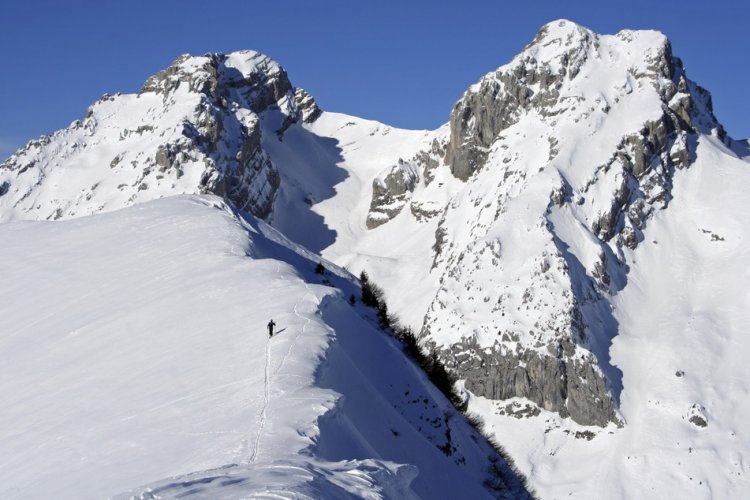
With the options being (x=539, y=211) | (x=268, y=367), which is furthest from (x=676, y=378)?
(x=268, y=367)

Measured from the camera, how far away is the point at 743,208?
128375 millimetres

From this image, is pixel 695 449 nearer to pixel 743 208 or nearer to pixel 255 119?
pixel 743 208

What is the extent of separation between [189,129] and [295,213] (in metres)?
26.1

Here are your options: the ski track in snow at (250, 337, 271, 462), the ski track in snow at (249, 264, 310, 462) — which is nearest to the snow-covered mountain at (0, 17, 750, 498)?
the ski track in snow at (249, 264, 310, 462)

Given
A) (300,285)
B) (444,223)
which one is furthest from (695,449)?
(300,285)

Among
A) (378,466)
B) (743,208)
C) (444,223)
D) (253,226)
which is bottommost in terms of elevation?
(378,466)

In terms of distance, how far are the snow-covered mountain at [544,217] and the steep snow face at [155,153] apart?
0.45m

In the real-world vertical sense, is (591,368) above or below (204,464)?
above

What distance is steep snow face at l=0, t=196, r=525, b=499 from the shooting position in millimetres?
15281

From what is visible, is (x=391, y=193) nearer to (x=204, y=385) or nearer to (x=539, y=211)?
(x=539, y=211)

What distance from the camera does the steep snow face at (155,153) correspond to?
497 feet

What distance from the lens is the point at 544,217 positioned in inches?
4722

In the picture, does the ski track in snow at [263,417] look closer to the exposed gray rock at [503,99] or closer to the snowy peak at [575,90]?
the snowy peak at [575,90]

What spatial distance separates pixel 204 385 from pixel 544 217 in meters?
104
